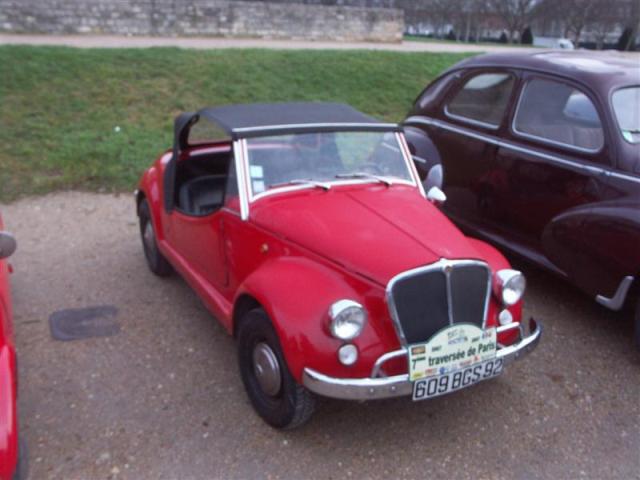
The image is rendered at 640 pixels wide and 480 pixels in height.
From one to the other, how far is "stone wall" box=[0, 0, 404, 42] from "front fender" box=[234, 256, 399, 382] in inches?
520

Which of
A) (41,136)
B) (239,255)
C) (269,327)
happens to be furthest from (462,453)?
(41,136)

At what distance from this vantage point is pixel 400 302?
2.78 metres

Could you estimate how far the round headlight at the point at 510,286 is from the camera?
3.04 meters

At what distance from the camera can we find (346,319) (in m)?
2.71

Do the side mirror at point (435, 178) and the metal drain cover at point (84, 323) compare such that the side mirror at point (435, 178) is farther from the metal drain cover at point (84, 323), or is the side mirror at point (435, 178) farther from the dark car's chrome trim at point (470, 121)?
the metal drain cover at point (84, 323)

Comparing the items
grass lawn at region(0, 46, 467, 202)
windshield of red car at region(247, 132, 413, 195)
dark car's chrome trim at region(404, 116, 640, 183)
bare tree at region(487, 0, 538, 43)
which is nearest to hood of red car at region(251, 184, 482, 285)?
windshield of red car at region(247, 132, 413, 195)

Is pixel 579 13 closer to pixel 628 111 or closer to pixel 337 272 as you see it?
pixel 628 111

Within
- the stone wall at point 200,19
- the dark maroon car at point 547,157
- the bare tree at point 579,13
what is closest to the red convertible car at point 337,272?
the dark maroon car at point 547,157

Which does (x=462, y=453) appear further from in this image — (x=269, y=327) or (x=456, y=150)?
(x=456, y=150)

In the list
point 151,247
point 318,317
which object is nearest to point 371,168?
point 318,317

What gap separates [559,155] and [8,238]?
12.1 ft

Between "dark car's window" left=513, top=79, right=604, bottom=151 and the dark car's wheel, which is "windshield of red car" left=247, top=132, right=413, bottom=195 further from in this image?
"dark car's window" left=513, top=79, right=604, bottom=151

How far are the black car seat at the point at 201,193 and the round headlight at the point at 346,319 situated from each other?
6.24 feet

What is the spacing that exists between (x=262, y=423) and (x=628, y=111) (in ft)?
11.0
